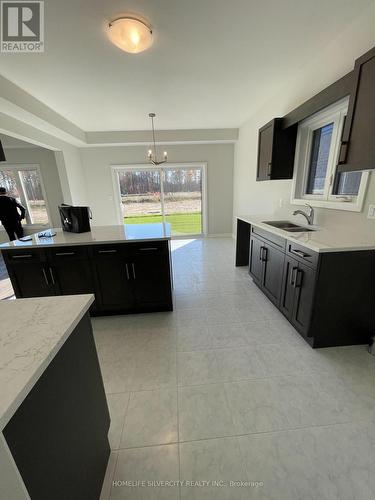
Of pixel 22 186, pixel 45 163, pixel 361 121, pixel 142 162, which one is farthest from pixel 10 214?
pixel 361 121

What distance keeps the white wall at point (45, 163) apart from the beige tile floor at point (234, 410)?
15.2 feet

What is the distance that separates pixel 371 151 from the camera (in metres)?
1.52

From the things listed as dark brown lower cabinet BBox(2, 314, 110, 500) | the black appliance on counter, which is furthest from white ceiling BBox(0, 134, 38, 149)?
dark brown lower cabinet BBox(2, 314, 110, 500)

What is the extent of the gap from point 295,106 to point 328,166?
1.01 metres

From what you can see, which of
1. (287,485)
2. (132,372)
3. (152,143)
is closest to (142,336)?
(132,372)

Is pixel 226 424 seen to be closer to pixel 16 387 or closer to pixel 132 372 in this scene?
pixel 132 372

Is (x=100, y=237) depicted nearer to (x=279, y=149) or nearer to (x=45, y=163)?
(x=279, y=149)

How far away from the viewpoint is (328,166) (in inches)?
95.3

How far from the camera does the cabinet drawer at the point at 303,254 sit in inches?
69.5

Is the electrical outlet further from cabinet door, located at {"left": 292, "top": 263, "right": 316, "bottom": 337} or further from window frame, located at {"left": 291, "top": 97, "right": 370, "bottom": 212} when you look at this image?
cabinet door, located at {"left": 292, "top": 263, "right": 316, "bottom": 337}

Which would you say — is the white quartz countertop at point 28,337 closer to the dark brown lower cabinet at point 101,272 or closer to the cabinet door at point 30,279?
the dark brown lower cabinet at point 101,272

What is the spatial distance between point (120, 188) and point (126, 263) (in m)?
3.90

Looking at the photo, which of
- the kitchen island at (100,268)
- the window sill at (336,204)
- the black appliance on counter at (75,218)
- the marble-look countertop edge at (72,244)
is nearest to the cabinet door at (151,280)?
the kitchen island at (100,268)

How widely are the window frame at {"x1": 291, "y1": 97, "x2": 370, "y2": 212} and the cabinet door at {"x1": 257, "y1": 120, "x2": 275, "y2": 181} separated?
33 centimetres
